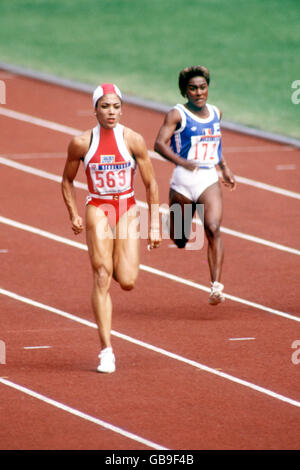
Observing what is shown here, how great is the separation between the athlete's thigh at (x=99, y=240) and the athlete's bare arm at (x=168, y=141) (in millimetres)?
1747

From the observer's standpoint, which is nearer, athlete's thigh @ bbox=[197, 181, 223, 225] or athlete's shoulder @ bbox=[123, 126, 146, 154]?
athlete's shoulder @ bbox=[123, 126, 146, 154]

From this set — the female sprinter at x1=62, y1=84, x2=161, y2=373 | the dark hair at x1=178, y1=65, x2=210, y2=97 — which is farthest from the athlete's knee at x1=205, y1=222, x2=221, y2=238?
the female sprinter at x1=62, y1=84, x2=161, y2=373

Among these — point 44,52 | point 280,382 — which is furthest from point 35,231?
point 44,52

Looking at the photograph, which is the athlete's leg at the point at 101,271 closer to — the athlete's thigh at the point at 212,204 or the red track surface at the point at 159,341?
the red track surface at the point at 159,341

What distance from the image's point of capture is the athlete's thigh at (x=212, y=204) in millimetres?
12086

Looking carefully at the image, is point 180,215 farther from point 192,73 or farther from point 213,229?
point 192,73

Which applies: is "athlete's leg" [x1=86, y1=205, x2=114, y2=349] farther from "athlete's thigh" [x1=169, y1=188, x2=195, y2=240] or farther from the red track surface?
"athlete's thigh" [x1=169, y1=188, x2=195, y2=240]

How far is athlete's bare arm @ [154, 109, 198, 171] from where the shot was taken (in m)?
11.9

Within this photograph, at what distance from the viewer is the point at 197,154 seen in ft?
40.1

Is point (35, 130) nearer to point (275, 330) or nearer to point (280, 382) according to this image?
point (275, 330)

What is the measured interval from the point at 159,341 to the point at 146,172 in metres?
1.77

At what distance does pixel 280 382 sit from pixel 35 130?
1215cm

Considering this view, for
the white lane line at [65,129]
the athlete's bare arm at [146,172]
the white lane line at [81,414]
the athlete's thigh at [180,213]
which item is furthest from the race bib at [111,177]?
the white lane line at [65,129]

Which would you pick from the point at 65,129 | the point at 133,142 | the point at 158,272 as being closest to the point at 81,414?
the point at 133,142
